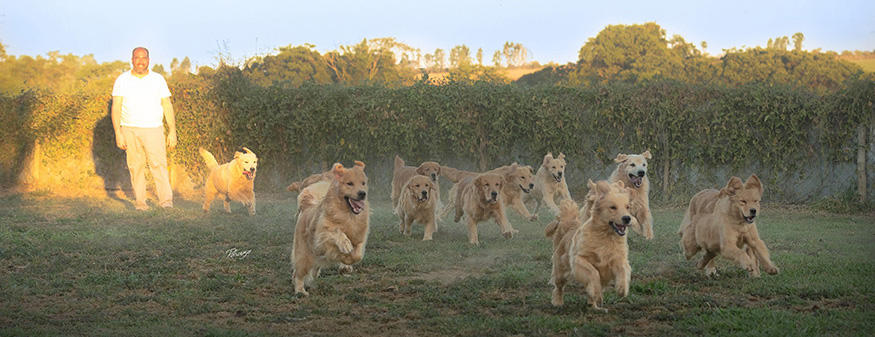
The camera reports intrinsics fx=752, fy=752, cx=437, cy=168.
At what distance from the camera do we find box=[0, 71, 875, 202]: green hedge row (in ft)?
45.0

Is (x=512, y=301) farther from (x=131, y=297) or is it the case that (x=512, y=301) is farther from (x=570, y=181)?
(x=570, y=181)

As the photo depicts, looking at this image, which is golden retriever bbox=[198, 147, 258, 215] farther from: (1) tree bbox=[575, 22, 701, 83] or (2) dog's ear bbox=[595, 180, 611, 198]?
(1) tree bbox=[575, 22, 701, 83]

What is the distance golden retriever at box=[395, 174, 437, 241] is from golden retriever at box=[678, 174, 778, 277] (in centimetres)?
382

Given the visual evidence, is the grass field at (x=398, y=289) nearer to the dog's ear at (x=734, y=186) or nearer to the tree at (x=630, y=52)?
the dog's ear at (x=734, y=186)

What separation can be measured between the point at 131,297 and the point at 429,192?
4469 millimetres

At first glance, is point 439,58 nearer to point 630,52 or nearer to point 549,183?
point 630,52

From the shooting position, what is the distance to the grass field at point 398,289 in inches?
210

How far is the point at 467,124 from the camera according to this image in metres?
15.4

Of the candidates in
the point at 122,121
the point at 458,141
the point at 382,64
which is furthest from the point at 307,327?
the point at 382,64

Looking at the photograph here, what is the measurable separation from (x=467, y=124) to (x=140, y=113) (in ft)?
20.5

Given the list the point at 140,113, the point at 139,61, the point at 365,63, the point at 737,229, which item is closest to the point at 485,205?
the point at 737,229

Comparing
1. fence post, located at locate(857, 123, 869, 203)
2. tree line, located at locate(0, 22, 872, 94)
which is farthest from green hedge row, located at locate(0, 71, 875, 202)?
tree line, located at locate(0, 22, 872, 94)

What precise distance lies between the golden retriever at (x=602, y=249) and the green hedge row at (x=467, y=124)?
9006 mm

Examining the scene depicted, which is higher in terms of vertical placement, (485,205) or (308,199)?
(308,199)
